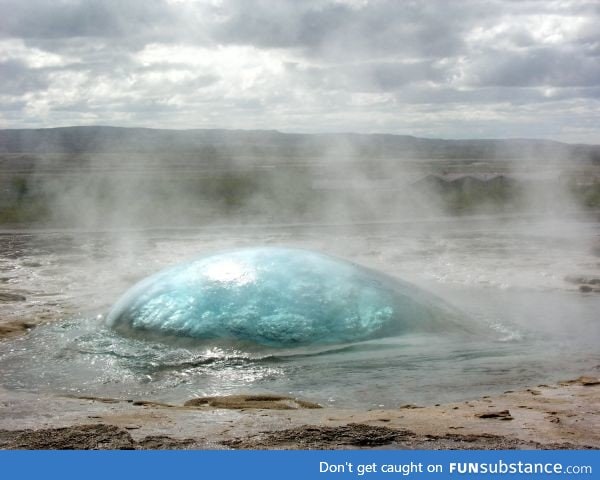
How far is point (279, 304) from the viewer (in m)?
5.76

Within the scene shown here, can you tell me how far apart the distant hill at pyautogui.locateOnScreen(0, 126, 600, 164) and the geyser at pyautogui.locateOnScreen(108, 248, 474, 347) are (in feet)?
129

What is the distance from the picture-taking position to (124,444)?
11.4 ft

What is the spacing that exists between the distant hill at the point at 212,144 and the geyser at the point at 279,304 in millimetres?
39334

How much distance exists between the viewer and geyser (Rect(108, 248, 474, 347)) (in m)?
5.66

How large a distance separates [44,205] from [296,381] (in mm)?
16190

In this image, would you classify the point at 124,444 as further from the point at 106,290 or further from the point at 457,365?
the point at 106,290

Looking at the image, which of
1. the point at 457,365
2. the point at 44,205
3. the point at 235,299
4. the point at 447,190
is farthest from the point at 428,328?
the point at 447,190

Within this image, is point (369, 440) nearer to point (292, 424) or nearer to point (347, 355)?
point (292, 424)

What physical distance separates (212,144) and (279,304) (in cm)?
7136

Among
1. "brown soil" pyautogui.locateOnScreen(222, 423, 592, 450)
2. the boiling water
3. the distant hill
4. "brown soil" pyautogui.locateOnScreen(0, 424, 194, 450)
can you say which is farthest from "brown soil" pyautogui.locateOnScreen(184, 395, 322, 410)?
the distant hill

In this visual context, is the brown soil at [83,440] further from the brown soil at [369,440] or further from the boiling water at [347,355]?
the boiling water at [347,355]

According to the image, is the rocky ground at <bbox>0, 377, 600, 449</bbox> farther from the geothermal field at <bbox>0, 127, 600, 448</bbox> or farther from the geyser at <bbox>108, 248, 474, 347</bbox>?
the geyser at <bbox>108, 248, 474, 347</bbox>

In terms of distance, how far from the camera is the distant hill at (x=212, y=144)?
60.6 meters

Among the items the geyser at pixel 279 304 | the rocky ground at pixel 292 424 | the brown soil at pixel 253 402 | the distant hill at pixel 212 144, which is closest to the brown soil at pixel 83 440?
the rocky ground at pixel 292 424
